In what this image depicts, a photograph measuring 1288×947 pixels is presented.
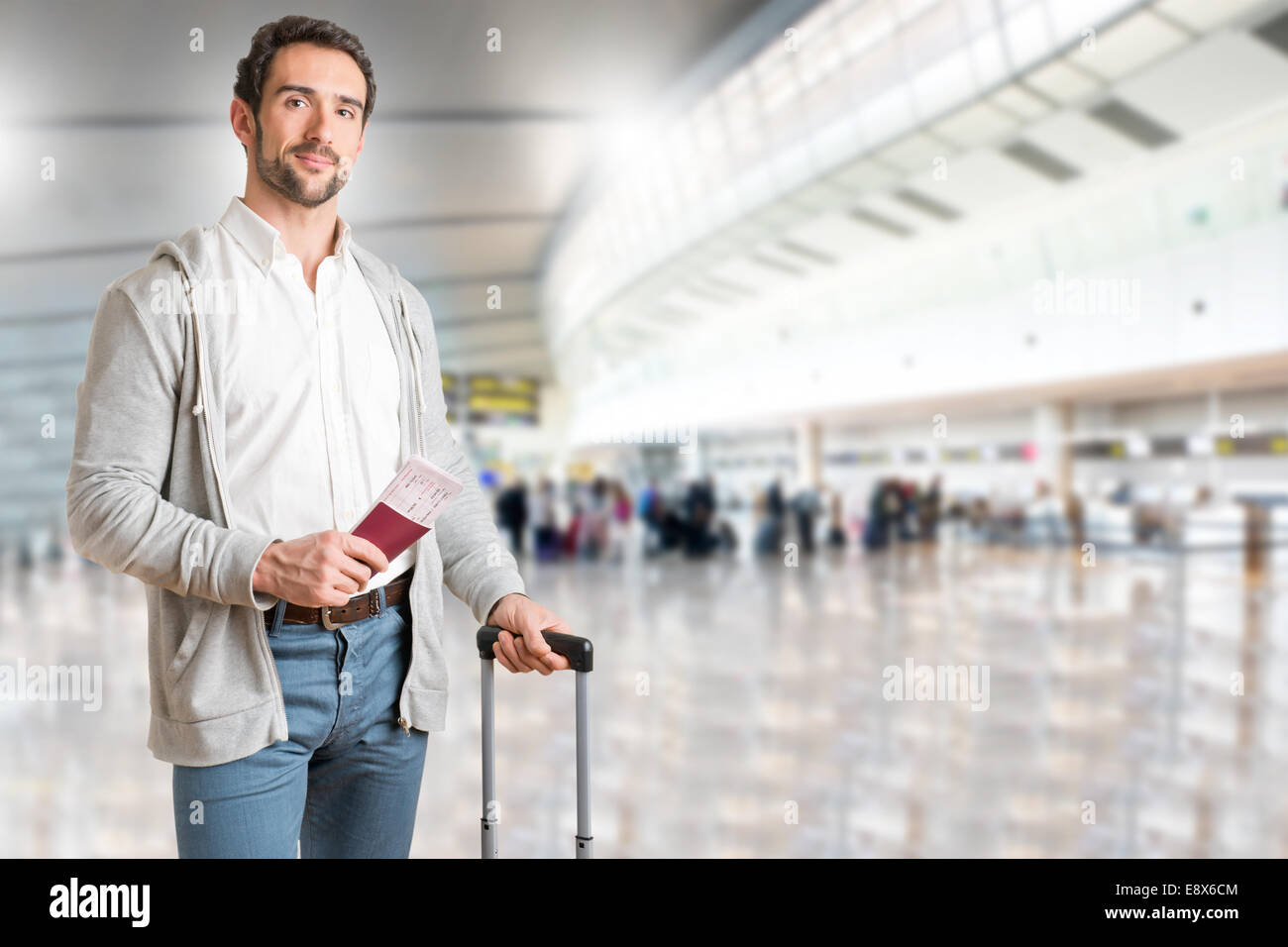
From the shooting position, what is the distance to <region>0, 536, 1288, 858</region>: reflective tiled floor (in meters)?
4.22

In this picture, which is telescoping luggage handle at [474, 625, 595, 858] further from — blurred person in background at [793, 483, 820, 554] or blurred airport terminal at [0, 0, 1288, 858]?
blurred person in background at [793, 483, 820, 554]

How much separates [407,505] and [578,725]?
1.89ft

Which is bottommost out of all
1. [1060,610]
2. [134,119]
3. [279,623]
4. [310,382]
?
[1060,610]

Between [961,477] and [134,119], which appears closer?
[134,119]

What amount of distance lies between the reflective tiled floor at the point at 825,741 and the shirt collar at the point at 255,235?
2.96 m

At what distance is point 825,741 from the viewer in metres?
5.77

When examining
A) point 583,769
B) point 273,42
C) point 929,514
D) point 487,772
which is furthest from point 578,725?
point 929,514

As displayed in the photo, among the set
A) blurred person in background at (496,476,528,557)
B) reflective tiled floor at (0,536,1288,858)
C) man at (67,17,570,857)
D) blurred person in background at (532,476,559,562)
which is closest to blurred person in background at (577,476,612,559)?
blurred person in background at (532,476,559,562)
